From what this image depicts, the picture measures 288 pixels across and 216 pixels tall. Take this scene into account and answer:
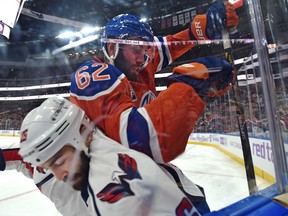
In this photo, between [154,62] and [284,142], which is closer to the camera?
[284,142]

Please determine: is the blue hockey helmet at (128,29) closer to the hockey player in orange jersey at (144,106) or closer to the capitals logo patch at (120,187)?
the hockey player in orange jersey at (144,106)

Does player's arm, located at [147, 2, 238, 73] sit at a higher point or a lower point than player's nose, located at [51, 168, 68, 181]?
higher

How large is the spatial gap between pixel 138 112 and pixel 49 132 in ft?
0.46

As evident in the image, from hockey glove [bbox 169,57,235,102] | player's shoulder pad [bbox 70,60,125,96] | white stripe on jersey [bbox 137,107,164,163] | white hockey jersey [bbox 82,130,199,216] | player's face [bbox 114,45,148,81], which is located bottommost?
white hockey jersey [bbox 82,130,199,216]

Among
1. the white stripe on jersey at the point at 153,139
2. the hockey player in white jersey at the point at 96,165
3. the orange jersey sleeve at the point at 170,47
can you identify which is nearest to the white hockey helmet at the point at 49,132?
the hockey player in white jersey at the point at 96,165

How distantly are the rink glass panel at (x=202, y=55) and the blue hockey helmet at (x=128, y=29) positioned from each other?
1.7 inches

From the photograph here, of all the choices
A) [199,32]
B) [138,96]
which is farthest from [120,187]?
[199,32]

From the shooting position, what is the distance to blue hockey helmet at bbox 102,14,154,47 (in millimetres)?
419

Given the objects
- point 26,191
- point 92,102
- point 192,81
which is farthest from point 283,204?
point 26,191

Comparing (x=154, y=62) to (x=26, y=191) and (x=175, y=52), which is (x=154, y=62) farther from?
(x=26, y=191)

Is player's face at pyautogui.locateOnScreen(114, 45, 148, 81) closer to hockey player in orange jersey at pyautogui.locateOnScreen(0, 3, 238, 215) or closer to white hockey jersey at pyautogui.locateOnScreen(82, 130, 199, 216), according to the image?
hockey player in orange jersey at pyautogui.locateOnScreen(0, 3, 238, 215)

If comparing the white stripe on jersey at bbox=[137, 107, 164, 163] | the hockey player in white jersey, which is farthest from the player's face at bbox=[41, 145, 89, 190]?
the white stripe on jersey at bbox=[137, 107, 164, 163]

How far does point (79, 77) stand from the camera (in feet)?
1.25

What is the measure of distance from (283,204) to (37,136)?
1.27 feet
